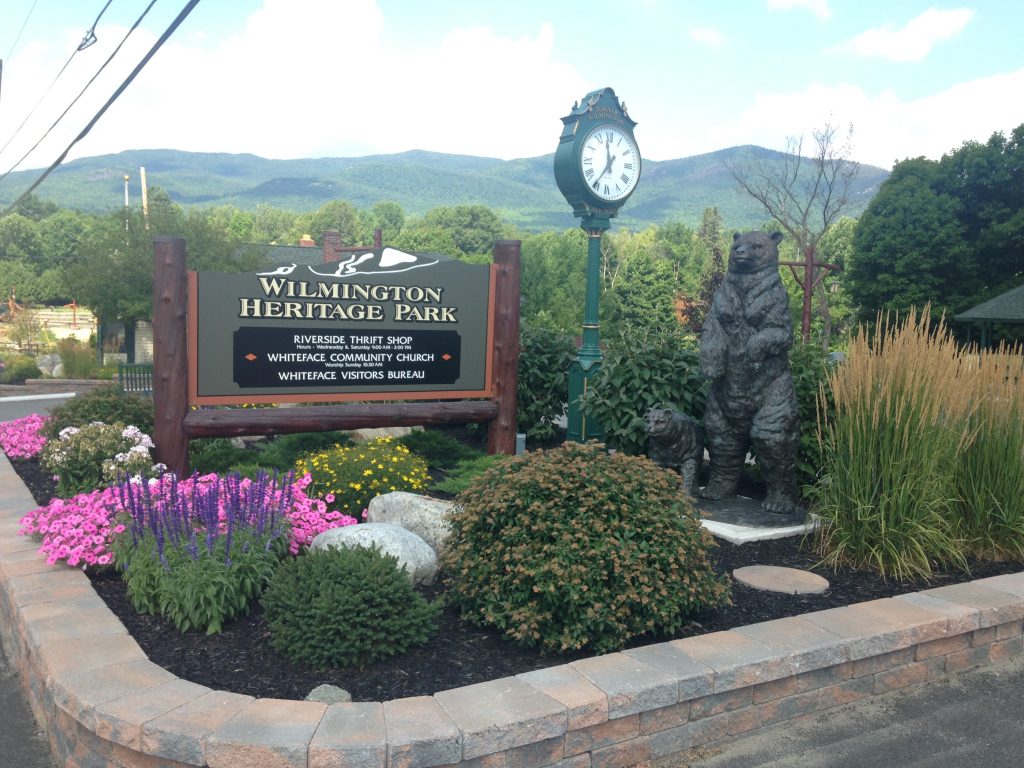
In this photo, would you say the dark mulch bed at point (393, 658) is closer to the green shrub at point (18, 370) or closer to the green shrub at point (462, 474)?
the green shrub at point (462, 474)

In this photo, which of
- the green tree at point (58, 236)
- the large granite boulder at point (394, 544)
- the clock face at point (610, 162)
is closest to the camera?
the large granite boulder at point (394, 544)

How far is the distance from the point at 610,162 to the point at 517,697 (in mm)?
7151

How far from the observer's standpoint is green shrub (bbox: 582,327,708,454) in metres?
7.25

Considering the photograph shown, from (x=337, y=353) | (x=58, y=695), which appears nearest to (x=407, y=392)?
(x=337, y=353)

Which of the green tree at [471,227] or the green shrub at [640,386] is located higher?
the green tree at [471,227]

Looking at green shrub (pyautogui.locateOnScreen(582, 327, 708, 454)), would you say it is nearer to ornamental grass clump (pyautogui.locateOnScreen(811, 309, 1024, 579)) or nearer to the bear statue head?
the bear statue head

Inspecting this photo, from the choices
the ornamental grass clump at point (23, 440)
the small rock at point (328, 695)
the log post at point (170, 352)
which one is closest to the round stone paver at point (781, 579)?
the small rock at point (328, 695)

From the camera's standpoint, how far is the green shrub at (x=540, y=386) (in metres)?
9.48

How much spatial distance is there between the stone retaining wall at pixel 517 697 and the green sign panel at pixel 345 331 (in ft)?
7.33

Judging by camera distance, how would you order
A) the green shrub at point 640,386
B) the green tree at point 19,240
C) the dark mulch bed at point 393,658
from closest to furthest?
the dark mulch bed at point 393,658, the green shrub at point 640,386, the green tree at point 19,240

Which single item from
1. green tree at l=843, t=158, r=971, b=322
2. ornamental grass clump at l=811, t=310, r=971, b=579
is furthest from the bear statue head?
green tree at l=843, t=158, r=971, b=322

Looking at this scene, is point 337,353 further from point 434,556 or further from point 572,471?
point 572,471

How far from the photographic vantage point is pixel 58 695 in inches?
132

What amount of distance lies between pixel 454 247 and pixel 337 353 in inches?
3614
